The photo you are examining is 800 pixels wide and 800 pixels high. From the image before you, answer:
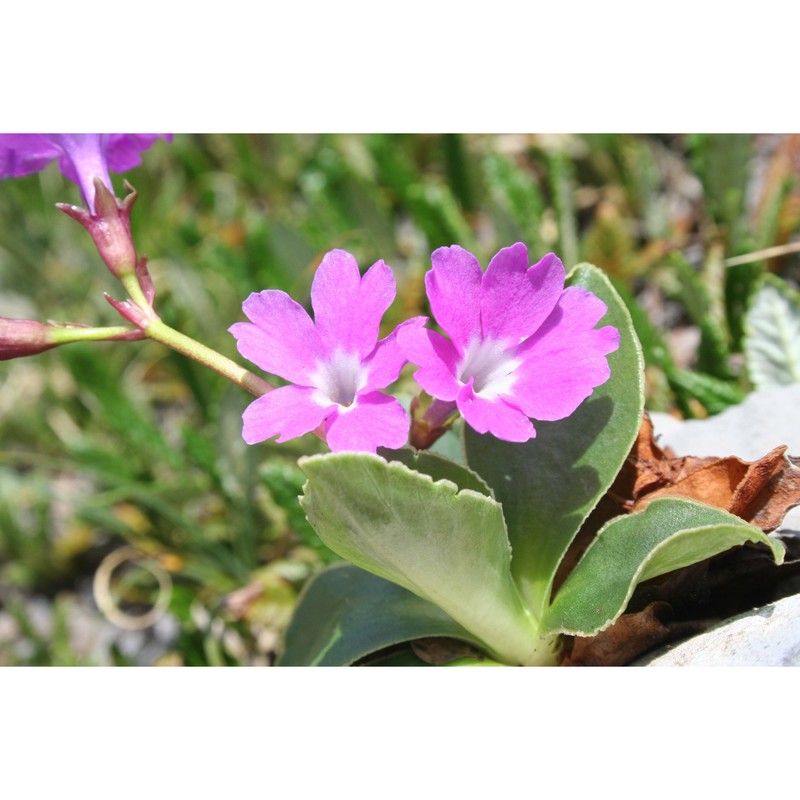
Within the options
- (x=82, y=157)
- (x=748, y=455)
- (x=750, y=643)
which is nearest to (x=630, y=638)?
(x=750, y=643)

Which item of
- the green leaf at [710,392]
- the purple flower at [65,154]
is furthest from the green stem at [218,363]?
the green leaf at [710,392]

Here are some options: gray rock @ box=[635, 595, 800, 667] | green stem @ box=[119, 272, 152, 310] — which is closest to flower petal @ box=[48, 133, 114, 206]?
green stem @ box=[119, 272, 152, 310]

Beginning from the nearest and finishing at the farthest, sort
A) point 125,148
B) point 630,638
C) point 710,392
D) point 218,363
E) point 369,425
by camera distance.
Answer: point 369,425
point 218,363
point 630,638
point 125,148
point 710,392

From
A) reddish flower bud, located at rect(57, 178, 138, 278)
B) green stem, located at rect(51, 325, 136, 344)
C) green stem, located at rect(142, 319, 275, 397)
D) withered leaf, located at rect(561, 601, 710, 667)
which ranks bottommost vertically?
withered leaf, located at rect(561, 601, 710, 667)

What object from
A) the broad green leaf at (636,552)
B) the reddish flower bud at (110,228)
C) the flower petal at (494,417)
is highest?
the reddish flower bud at (110,228)

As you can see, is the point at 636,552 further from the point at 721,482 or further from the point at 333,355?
the point at 333,355

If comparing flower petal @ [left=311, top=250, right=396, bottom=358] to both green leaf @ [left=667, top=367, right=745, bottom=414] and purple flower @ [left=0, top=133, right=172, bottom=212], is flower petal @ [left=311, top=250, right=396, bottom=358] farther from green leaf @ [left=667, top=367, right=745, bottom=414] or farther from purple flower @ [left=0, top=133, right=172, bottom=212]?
green leaf @ [left=667, top=367, right=745, bottom=414]

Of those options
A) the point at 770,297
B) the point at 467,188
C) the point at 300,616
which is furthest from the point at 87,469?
the point at 770,297

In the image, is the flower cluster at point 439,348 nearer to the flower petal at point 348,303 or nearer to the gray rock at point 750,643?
the flower petal at point 348,303
